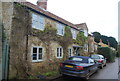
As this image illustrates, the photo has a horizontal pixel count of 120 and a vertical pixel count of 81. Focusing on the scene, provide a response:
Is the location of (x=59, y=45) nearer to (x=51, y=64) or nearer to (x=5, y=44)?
(x=51, y=64)

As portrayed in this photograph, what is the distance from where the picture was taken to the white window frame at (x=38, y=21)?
8.98 metres

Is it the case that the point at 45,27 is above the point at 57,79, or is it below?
above

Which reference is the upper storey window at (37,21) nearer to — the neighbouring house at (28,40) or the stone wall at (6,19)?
the neighbouring house at (28,40)

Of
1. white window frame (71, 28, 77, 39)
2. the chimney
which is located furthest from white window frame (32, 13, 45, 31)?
white window frame (71, 28, 77, 39)

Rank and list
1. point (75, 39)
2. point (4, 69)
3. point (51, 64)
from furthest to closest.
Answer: point (75, 39)
point (51, 64)
point (4, 69)

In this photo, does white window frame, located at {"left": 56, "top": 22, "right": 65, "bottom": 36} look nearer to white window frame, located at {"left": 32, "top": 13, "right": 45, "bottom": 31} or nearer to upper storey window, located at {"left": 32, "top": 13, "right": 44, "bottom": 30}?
white window frame, located at {"left": 32, "top": 13, "right": 45, "bottom": 31}

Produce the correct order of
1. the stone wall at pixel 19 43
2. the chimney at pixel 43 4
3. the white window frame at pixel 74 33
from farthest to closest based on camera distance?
the white window frame at pixel 74 33
the chimney at pixel 43 4
the stone wall at pixel 19 43

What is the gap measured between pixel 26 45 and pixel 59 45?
17.2 ft

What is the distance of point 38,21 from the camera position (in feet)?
31.0

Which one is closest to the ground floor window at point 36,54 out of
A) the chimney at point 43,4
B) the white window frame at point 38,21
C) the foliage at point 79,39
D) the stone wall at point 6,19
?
the white window frame at point 38,21

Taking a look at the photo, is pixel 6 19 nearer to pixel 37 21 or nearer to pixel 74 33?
pixel 37 21

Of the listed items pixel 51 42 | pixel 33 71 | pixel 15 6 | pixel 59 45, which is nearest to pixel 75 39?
pixel 59 45

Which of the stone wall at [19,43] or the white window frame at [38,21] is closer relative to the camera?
the stone wall at [19,43]

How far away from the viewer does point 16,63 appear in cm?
690
